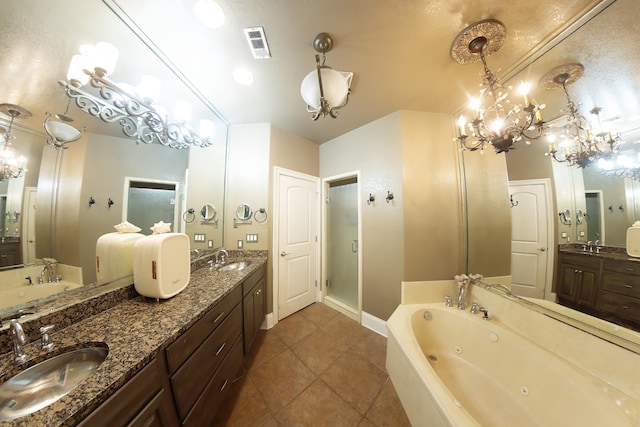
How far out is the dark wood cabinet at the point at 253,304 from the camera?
1.63 m

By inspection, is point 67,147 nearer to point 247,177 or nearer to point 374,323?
point 247,177

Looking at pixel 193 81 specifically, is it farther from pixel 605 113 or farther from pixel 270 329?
pixel 605 113

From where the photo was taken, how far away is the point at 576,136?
1.22 m

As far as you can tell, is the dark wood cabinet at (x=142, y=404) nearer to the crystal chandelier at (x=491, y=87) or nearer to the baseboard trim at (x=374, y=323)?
the baseboard trim at (x=374, y=323)

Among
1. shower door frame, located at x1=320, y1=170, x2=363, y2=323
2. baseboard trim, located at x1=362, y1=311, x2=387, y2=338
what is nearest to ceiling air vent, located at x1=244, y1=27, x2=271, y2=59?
shower door frame, located at x1=320, y1=170, x2=363, y2=323

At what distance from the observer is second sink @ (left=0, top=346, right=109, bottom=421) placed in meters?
0.58

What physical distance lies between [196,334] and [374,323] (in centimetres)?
187

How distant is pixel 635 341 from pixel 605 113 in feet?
4.26

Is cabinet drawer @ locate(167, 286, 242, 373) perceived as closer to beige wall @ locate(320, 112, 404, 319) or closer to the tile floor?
the tile floor

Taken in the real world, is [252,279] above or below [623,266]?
below

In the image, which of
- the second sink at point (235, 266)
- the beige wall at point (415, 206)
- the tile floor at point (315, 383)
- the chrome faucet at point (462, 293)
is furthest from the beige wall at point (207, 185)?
the chrome faucet at point (462, 293)

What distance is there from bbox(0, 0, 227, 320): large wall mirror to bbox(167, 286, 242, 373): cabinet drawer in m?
0.73

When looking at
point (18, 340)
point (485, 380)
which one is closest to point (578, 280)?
point (485, 380)

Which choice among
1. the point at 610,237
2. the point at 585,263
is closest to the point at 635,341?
the point at 585,263
